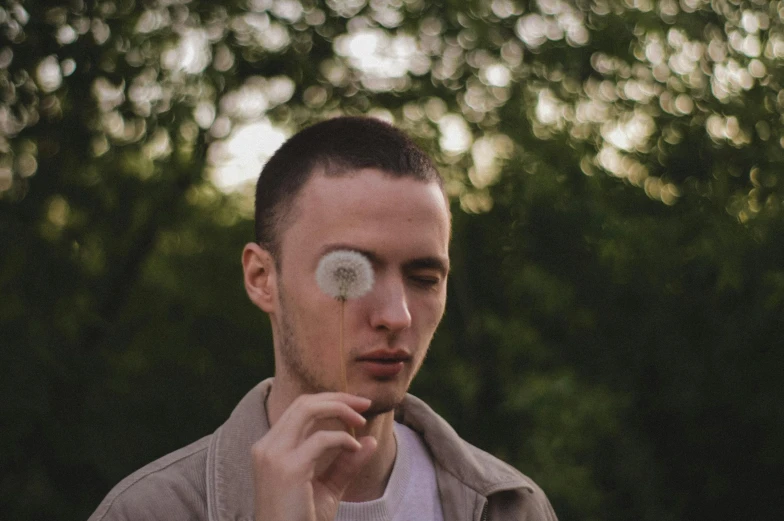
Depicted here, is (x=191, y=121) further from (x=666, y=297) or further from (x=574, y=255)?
(x=666, y=297)

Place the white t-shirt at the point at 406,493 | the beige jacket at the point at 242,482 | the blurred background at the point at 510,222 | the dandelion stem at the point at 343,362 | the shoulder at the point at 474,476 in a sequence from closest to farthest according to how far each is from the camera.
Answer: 1. the dandelion stem at the point at 343,362
2. the beige jacket at the point at 242,482
3. the white t-shirt at the point at 406,493
4. the shoulder at the point at 474,476
5. the blurred background at the point at 510,222

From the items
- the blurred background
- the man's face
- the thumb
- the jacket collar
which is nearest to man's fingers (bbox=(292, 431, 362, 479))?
the thumb

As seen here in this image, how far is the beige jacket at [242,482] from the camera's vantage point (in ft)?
7.93

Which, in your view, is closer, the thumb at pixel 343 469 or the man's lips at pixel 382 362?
the thumb at pixel 343 469

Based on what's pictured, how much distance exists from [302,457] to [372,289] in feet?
1.86

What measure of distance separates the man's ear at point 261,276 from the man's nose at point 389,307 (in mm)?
376

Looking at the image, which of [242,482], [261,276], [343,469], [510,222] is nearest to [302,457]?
[343,469]

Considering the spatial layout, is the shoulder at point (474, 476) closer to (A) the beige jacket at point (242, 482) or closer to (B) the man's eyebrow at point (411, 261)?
A: (A) the beige jacket at point (242, 482)

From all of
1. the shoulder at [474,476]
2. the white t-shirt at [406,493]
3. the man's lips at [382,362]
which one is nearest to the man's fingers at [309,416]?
the man's lips at [382,362]

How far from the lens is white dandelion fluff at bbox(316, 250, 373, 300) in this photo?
231 cm

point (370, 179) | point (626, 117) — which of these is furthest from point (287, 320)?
point (626, 117)

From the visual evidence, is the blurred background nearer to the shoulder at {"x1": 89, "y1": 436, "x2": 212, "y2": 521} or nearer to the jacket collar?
the jacket collar

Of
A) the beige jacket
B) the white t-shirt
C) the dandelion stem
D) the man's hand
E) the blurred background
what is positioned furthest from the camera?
the blurred background

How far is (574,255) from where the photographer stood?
5754 millimetres
